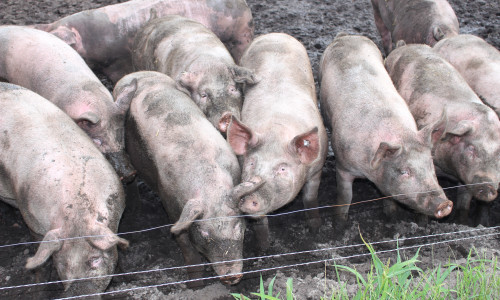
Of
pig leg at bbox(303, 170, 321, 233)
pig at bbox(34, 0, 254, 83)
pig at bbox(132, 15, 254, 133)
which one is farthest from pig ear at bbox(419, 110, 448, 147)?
pig at bbox(34, 0, 254, 83)

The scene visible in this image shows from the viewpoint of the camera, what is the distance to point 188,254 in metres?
4.19

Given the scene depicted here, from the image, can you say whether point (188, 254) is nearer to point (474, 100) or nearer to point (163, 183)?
point (163, 183)

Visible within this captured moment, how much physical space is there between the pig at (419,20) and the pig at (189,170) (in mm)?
3499

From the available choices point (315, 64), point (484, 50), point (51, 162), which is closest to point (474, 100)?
point (484, 50)

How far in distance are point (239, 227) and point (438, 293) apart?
4.86 feet

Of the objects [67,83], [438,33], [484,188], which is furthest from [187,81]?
[438,33]

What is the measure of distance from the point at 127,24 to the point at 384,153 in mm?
4339

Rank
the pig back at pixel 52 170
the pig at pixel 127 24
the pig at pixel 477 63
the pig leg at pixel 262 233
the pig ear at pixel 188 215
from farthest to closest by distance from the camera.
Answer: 1. the pig at pixel 127 24
2. the pig at pixel 477 63
3. the pig leg at pixel 262 233
4. the pig back at pixel 52 170
5. the pig ear at pixel 188 215

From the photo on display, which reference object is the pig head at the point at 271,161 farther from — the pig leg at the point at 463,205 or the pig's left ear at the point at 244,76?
the pig leg at the point at 463,205

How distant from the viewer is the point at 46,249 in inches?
135

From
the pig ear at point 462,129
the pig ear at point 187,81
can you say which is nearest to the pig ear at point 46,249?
the pig ear at point 187,81

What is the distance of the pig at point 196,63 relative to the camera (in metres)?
5.04

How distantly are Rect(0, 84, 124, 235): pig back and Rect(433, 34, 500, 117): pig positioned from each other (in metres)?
3.66

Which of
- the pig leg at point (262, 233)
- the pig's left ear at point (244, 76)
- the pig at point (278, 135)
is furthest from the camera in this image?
the pig's left ear at point (244, 76)
